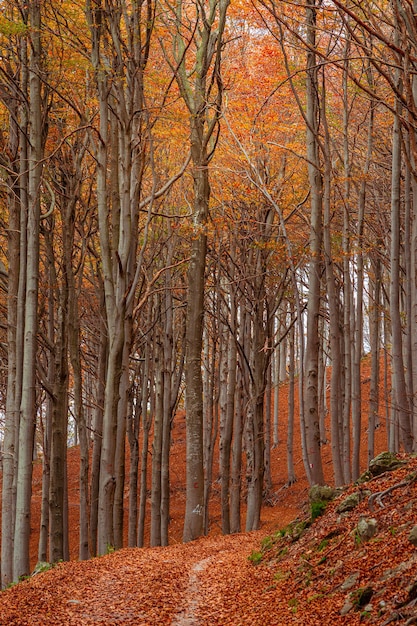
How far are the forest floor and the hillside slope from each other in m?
0.01

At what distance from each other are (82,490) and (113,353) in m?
4.96

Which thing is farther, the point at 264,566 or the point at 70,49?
the point at 70,49

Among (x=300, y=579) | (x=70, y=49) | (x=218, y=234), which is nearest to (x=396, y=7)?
(x=300, y=579)

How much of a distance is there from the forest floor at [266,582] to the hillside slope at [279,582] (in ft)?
0.04

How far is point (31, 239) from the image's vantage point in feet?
34.3

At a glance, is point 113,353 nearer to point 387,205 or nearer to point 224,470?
point 224,470

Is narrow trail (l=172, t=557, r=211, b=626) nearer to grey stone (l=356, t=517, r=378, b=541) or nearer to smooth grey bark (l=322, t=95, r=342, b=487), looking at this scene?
grey stone (l=356, t=517, r=378, b=541)

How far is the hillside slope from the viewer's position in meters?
5.18

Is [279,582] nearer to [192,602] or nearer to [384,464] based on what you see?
[192,602]

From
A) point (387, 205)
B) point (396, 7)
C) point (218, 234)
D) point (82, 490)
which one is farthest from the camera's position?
point (387, 205)

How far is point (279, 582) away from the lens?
6.83 metres

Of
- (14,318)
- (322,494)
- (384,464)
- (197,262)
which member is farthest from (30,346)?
(384,464)

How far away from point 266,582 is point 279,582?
283mm

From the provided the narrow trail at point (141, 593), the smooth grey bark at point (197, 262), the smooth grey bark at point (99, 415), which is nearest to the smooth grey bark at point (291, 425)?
the smooth grey bark at point (99, 415)
